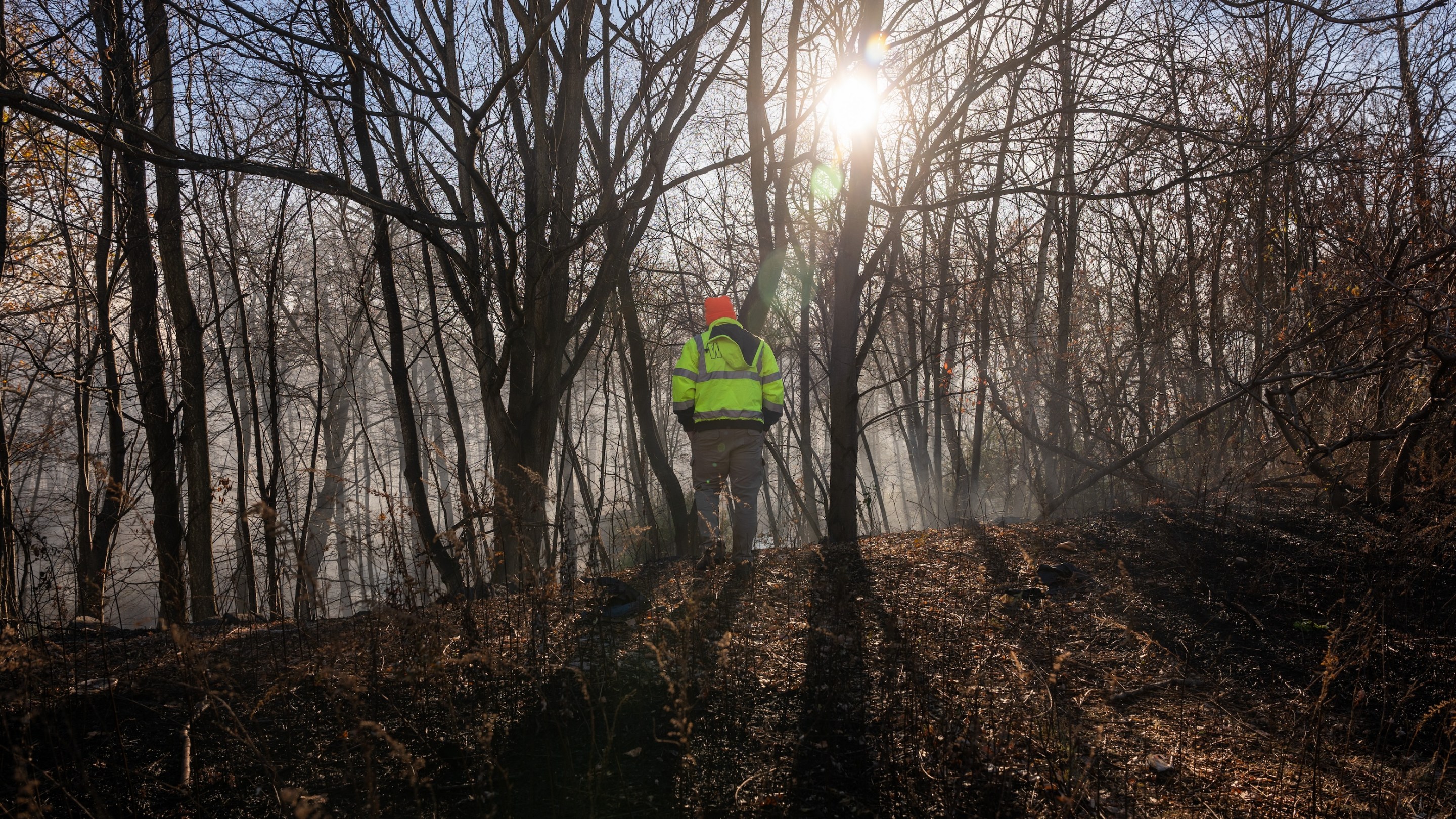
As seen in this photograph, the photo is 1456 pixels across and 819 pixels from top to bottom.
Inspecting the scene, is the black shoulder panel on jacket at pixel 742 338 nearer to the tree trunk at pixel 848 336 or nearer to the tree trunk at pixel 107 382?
the tree trunk at pixel 848 336

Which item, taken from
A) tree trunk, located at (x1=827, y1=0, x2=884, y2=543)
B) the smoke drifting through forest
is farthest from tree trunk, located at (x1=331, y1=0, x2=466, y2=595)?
tree trunk, located at (x1=827, y1=0, x2=884, y2=543)

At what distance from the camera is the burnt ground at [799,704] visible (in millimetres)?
2432

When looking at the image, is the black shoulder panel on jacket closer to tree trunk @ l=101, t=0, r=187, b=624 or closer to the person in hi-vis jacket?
the person in hi-vis jacket

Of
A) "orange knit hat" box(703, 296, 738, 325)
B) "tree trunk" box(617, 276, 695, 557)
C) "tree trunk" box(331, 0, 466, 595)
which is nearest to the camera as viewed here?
"tree trunk" box(331, 0, 466, 595)

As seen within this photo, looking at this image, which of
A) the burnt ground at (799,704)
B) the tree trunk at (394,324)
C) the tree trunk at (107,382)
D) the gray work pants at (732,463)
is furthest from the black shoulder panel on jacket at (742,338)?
the tree trunk at (107,382)

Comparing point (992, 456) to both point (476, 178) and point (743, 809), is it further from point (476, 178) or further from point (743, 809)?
point (743, 809)

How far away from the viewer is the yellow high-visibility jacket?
5.66 metres

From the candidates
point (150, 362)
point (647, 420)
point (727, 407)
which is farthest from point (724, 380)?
point (150, 362)

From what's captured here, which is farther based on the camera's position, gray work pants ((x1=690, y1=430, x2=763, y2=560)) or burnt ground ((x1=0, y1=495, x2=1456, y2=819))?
gray work pants ((x1=690, y1=430, x2=763, y2=560))

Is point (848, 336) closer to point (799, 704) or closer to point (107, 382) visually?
point (799, 704)

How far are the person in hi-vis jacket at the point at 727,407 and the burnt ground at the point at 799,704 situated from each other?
3.07 ft

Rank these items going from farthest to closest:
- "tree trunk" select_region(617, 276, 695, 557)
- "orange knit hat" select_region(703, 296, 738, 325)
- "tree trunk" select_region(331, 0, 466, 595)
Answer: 1. "tree trunk" select_region(617, 276, 695, 557)
2. "orange knit hat" select_region(703, 296, 738, 325)
3. "tree trunk" select_region(331, 0, 466, 595)

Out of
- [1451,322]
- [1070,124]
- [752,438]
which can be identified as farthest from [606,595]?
[1070,124]

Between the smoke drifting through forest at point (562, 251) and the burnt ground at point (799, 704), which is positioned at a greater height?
the smoke drifting through forest at point (562, 251)
